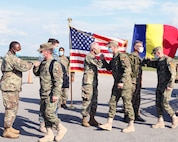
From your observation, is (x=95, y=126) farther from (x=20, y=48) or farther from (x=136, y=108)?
(x=20, y=48)

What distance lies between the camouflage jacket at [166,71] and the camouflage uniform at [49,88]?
2.51 m

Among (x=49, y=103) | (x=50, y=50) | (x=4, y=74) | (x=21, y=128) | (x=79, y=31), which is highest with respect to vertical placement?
(x=79, y=31)

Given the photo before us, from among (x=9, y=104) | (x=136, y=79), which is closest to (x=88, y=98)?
(x=136, y=79)

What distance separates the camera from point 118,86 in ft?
23.6

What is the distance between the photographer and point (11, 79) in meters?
6.67

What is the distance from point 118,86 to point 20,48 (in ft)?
7.22

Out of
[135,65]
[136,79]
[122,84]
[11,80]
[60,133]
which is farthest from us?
[136,79]

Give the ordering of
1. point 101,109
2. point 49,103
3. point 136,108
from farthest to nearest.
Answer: point 101,109 → point 136,108 → point 49,103

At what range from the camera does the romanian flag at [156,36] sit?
9281 millimetres

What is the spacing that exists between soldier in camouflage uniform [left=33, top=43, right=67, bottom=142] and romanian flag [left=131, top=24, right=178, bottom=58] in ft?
11.9

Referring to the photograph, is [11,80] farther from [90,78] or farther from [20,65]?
[90,78]

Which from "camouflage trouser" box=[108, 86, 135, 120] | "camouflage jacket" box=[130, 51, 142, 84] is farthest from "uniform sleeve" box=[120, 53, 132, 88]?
"camouflage jacket" box=[130, 51, 142, 84]

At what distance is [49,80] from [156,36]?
13.8 feet

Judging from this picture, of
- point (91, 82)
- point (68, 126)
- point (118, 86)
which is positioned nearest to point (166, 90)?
point (118, 86)
